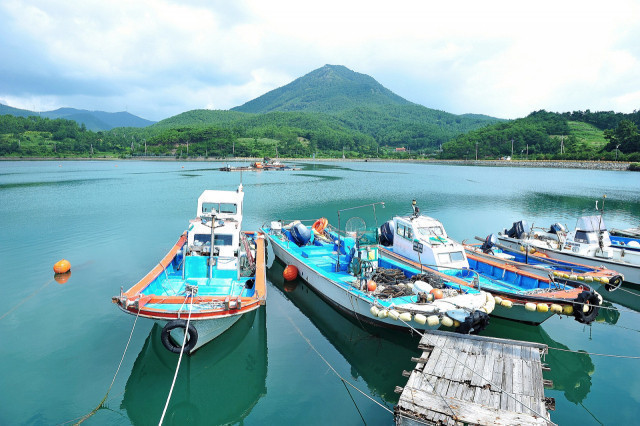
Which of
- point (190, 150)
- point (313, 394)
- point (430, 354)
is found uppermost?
point (190, 150)

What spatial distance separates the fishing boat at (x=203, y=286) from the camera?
386 inches

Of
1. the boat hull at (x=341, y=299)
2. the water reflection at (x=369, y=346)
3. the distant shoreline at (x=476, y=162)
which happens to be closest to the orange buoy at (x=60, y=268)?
the boat hull at (x=341, y=299)

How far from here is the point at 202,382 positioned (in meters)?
9.86

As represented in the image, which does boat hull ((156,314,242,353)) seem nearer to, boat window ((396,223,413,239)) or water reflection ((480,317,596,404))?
boat window ((396,223,413,239))

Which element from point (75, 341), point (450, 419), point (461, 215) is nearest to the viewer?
point (450, 419)

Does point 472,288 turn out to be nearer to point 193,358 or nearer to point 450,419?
point 450,419

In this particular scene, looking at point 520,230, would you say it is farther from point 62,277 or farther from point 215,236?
point 62,277

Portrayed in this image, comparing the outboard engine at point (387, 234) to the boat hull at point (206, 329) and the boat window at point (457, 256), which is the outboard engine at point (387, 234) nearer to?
the boat window at point (457, 256)

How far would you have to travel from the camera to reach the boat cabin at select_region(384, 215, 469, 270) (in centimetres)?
1457

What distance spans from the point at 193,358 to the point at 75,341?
4.23m

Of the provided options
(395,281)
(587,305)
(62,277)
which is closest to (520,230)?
(587,305)

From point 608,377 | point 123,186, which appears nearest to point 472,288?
point 608,377

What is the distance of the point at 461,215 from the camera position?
3459 centimetres

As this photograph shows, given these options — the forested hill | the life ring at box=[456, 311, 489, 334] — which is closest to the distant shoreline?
the forested hill
